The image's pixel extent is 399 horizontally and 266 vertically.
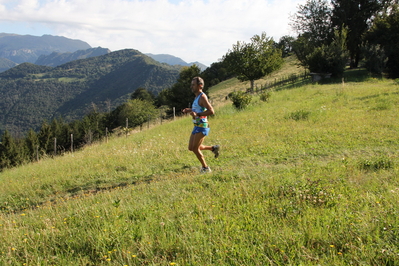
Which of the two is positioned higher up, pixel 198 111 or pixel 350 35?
pixel 350 35

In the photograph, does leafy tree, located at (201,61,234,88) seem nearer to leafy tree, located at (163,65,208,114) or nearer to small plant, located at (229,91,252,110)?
leafy tree, located at (163,65,208,114)

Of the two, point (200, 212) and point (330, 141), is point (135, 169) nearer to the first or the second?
point (200, 212)

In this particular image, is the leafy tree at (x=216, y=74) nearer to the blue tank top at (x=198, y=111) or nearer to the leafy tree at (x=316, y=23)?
the leafy tree at (x=316, y=23)

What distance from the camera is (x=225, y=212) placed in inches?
154

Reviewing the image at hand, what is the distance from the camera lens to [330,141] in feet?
28.2

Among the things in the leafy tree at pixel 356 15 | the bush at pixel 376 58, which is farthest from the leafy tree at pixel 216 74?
the bush at pixel 376 58

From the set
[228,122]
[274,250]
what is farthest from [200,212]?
[228,122]

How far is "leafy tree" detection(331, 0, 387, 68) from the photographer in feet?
93.6

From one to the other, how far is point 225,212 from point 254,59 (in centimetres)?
3187

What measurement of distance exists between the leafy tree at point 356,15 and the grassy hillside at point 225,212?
1008 inches

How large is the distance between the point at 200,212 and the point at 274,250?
129 cm

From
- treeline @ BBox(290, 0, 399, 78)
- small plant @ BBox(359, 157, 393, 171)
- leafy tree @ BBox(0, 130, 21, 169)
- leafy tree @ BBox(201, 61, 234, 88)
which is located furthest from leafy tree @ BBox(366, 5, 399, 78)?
leafy tree @ BBox(0, 130, 21, 169)

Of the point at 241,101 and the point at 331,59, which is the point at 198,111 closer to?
the point at 241,101

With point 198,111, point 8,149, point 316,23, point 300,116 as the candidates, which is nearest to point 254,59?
point 316,23
